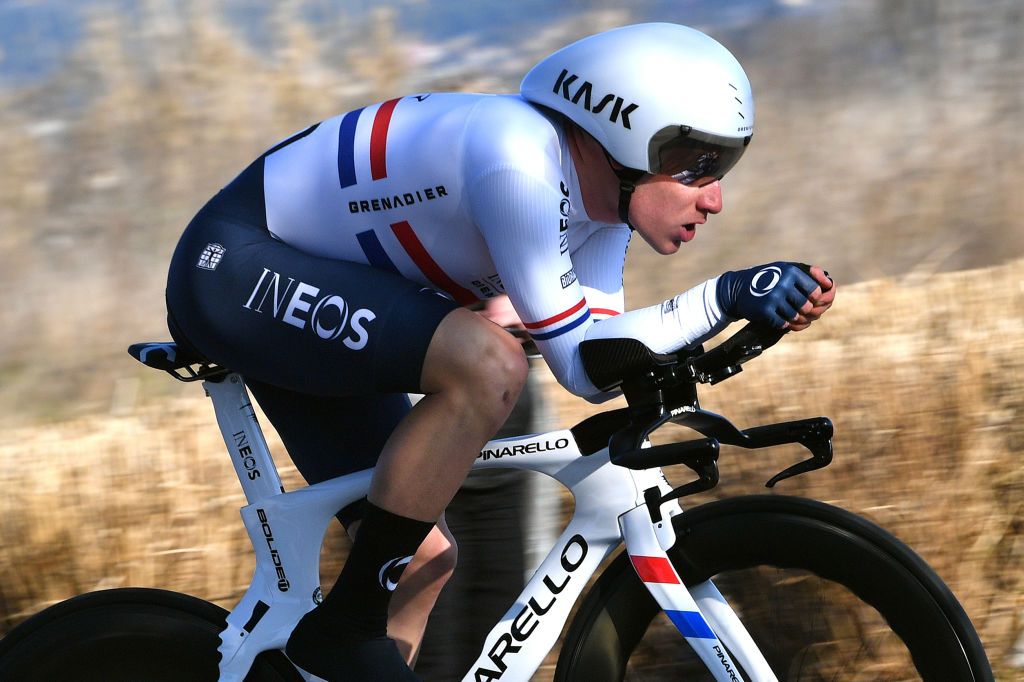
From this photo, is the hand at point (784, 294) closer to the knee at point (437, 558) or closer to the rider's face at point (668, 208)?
the rider's face at point (668, 208)

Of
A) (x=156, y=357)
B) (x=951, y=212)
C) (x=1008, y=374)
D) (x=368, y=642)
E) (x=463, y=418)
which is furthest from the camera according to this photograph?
(x=951, y=212)

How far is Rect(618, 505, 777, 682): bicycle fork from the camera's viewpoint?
2408 millimetres

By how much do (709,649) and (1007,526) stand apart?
1.06m

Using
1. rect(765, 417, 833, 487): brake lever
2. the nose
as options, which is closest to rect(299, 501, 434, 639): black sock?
rect(765, 417, 833, 487): brake lever

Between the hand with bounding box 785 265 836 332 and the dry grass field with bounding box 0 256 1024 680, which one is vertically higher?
the hand with bounding box 785 265 836 332

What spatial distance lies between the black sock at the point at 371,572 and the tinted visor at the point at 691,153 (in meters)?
0.82

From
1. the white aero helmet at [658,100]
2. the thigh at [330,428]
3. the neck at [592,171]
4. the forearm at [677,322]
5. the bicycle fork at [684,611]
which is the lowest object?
the bicycle fork at [684,611]

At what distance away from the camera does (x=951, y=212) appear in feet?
25.3

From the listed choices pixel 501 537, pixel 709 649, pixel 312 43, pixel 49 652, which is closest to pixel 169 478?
pixel 49 652

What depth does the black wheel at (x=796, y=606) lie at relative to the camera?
2342mm

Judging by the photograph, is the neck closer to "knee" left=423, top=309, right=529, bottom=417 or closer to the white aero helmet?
the white aero helmet

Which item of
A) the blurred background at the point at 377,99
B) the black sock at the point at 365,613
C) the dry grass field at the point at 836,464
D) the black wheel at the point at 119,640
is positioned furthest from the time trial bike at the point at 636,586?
→ the blurred background at the point at 377,99

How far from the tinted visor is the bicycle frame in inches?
22.4

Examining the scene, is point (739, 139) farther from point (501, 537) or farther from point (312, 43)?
point (312, 43)
